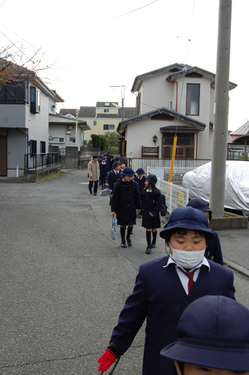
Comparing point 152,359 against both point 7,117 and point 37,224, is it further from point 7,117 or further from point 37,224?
point 7,117

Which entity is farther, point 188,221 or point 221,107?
point 221,107

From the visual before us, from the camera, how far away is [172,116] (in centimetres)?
2428

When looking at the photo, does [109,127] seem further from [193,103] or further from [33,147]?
[33,147]

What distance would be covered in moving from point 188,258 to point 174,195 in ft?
29.9

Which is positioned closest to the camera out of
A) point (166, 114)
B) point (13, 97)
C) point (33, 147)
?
point (13, 97)

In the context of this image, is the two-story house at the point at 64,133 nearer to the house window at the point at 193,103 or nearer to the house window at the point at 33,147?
the house window at the point at 33,147

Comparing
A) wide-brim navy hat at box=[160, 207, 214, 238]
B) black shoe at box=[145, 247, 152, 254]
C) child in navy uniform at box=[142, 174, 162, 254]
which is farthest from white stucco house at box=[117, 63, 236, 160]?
wide-brim navy hat at box=[160, 207, 214, 238]

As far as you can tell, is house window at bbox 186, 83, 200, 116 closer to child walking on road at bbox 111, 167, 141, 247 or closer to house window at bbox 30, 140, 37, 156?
house window at bbox 30, 140, 37, 156

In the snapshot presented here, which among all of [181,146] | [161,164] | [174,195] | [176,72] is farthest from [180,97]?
[174,195]

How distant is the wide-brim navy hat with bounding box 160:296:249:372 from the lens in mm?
1213

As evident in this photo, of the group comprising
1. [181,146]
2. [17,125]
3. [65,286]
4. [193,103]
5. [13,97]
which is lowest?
[65,286]

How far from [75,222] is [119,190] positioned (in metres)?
3.07

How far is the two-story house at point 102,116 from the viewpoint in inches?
2611

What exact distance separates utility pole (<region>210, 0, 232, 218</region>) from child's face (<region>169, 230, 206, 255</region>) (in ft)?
25.5
